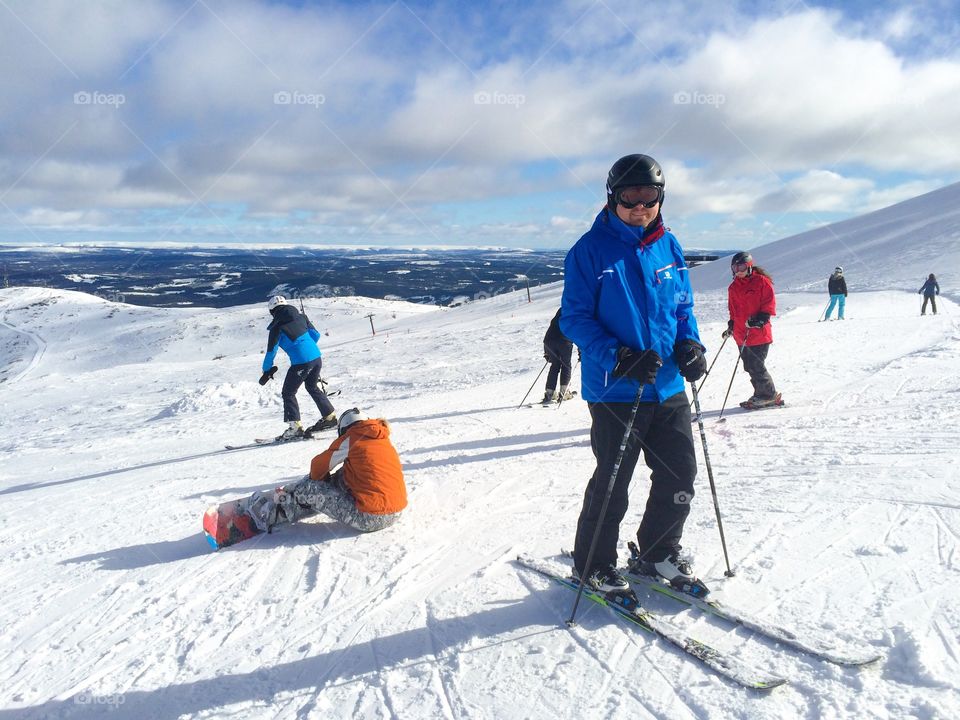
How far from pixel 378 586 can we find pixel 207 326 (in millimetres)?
46956

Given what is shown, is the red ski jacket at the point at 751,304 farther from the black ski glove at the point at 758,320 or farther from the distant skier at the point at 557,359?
the distant skier at the point at 557,359

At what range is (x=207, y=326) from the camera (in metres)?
45.8

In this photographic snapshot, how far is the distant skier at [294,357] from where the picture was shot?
819cm

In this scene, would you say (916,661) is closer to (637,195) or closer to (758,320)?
(637,195)

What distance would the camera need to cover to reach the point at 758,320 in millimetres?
6949

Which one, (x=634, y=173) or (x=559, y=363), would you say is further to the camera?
(x=559, y=363)

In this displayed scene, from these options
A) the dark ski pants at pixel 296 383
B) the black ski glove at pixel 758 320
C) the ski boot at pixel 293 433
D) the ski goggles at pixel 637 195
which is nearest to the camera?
the ski goggles at pixel 637 195

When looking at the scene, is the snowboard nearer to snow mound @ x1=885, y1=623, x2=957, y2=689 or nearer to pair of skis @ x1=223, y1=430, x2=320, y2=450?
snow mound @ x1=885, y1=623, x2=957, y2=689

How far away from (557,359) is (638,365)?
5.78m

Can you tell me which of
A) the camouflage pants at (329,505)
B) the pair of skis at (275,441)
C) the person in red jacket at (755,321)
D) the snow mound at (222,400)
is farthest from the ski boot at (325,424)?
the person in red jacket at (755,321)

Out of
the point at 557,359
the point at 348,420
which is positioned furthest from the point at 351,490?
the point at 557,359

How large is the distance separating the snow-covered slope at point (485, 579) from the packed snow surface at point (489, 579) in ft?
0.05

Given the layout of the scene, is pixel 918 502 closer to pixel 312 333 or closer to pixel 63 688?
pixel 63 688

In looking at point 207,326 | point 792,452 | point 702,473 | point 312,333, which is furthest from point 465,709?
point 207,326
